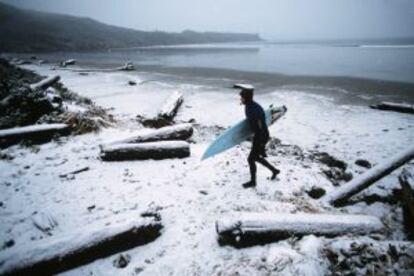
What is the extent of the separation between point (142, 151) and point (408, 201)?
531cm

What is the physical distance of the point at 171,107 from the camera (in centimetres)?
1110

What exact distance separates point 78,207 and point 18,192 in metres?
1.52

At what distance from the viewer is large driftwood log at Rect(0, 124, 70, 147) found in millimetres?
7953

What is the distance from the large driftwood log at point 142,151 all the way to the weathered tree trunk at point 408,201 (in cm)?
445

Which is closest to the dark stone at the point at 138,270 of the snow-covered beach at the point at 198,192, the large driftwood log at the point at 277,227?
the snow-covered beach at the point at 198,192

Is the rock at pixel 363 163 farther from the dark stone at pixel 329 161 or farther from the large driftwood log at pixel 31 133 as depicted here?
the large driftwood log at pixel 31 133

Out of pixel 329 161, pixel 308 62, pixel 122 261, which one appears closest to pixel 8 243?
pixel 122 261

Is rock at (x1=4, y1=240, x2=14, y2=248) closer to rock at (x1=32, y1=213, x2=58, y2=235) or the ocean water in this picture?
rock at (x1=32, y1=213, x2=58, y2=235)

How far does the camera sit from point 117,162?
697cm

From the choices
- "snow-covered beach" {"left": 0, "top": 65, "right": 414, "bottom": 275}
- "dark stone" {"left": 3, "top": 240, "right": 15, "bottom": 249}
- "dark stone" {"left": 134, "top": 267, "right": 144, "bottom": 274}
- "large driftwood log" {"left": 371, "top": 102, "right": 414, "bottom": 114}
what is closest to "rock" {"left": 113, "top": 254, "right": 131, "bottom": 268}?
"snow-covered beach" {"left": 0, "top": 65, "right": 414, "bottom": 275}

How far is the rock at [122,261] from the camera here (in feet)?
12.9

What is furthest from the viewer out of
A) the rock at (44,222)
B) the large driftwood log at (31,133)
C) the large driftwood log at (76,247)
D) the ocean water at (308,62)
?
the ocean water at (308,62)

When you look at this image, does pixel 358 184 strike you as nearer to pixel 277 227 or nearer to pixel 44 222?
pixel 277 227

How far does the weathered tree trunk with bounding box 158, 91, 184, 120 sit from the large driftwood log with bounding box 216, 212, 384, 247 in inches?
259
